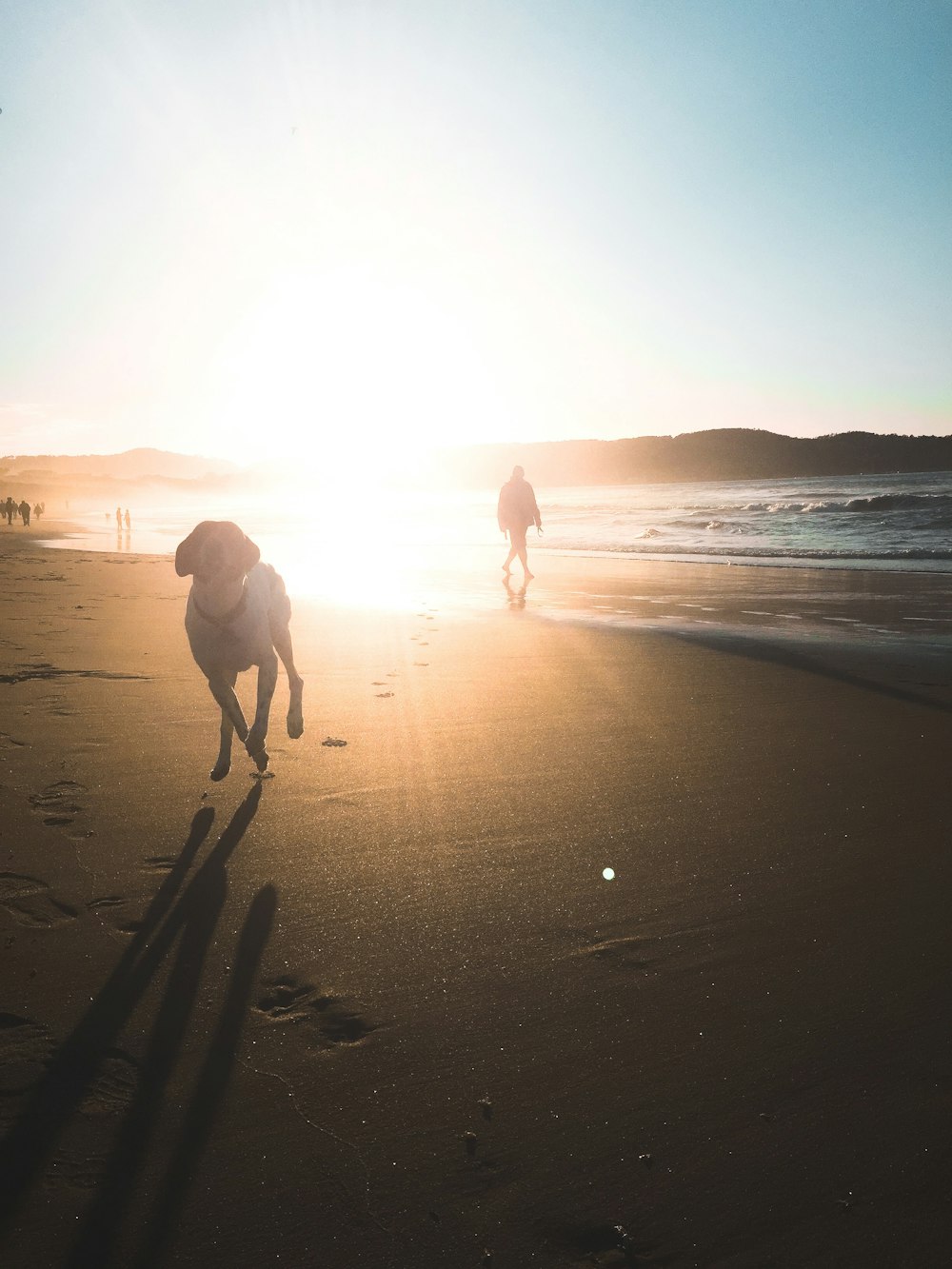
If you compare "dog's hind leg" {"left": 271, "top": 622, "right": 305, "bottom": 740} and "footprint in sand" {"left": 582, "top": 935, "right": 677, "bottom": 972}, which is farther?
"dog's hind leg" {"left": 271, "top": 622, "right": 305, "bottom": 740}

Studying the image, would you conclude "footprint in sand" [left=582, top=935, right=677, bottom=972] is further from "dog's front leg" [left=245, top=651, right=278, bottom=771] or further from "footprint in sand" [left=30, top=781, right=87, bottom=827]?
"footprint in sand" [left=30, top=781, right=87, bottom=827]

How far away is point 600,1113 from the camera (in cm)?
198

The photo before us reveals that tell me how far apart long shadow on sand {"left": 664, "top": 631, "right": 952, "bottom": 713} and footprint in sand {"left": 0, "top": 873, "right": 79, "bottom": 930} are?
515cm

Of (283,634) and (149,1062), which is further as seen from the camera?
(283,634)

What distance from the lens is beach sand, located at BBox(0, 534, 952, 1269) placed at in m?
1.71

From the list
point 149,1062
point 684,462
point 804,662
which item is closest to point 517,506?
point 804,662

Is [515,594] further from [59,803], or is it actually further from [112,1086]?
[112,1086]

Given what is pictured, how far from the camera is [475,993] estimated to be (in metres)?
2.46

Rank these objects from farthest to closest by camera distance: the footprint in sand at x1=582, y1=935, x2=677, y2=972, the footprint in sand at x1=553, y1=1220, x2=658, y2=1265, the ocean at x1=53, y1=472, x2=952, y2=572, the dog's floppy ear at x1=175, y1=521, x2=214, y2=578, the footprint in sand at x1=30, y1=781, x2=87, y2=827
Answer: the ocean at x1=53, y1=472, x2=952, y2=572
the dog's floppy ear at x1=175, y1=521, x2=214, y2=578
the footprint in sand at x1=30, y1=781, x2=87, y2=827
the footprint in sand at x1=582, y1=935, x2=677, y2=972
the footprint in sand at x1=553, y1=1220, x2=658, y2=1265

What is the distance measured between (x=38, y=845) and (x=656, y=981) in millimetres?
2330

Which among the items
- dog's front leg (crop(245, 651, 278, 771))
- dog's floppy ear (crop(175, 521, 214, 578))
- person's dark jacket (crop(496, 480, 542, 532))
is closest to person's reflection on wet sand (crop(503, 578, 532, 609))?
person's dark jacket (crop(496, 480, 542, 532))

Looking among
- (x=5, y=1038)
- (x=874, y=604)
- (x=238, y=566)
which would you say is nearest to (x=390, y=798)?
(x=238, y=566)

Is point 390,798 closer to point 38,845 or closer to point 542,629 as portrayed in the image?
point 38,845

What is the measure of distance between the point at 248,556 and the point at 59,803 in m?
1.36
